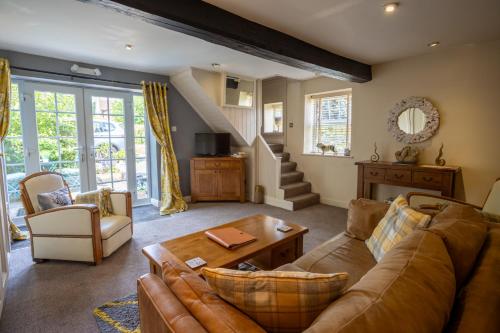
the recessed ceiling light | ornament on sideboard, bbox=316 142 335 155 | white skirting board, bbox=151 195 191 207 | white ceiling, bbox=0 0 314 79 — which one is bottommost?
white skirting board, bbox=151 195 191 207

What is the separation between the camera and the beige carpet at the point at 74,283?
6.08 ft

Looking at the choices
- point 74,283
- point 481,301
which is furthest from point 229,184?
point 481,301

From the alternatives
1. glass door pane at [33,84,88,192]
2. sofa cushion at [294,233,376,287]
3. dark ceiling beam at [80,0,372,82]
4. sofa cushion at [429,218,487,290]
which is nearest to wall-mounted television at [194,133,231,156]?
glass door pane at [33,84,88,192]

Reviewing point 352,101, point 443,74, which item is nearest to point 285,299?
point 443,74

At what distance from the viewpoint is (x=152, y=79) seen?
4586 millimetres

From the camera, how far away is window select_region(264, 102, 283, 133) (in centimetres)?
589

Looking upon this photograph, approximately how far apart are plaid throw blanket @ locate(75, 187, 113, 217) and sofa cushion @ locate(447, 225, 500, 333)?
10.8 feet

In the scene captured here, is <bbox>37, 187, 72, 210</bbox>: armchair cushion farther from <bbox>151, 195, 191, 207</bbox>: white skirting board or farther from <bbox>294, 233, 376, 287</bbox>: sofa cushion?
Answer: <bbox>294, 233, 376, 287</bbox>: sofa cushion

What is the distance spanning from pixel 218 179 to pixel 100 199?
90.0 inches

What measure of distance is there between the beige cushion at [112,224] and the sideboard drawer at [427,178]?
3.61 metres

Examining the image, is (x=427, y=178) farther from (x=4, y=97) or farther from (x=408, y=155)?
(x=4, y=97)

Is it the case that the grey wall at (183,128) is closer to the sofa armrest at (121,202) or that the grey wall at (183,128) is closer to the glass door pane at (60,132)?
the glass door pane at (60,132)

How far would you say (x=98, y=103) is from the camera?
168 inches

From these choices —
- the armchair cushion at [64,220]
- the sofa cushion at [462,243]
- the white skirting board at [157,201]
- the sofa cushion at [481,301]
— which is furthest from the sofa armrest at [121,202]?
the sofa cushion at [481,301]
